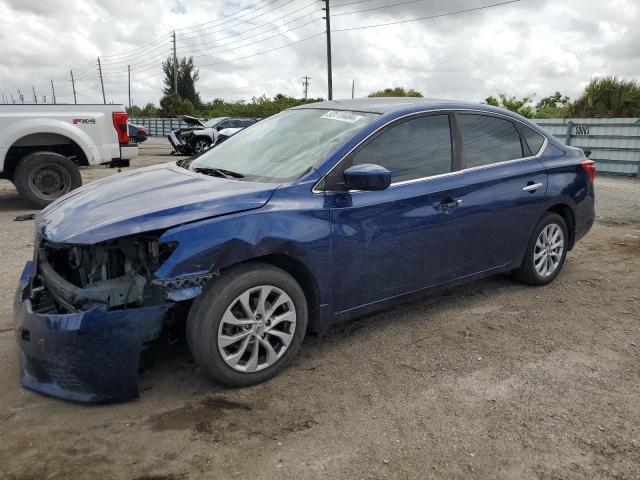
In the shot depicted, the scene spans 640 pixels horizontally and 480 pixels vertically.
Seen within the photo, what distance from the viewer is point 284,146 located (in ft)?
11.9

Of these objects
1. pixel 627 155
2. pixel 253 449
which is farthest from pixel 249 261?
pixel 627 155

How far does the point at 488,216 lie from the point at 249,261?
6.41ft

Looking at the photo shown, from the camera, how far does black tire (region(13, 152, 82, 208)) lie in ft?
25.7

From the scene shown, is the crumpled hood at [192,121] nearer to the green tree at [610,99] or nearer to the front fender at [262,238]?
the green tree at [610,99]

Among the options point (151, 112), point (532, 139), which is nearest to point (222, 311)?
point (532, 139)

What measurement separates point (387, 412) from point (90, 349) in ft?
4.94

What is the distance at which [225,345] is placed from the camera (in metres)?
2.80

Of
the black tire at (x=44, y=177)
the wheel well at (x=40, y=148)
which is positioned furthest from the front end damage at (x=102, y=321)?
the wheel well at (x=40, y=148)

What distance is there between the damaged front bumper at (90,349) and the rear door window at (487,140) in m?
2.50

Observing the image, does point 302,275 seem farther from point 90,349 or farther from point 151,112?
point 151,112

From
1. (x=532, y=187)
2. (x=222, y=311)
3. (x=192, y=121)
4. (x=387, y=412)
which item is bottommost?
(x=387, y=412)

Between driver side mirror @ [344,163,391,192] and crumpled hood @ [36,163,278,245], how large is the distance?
443 mm

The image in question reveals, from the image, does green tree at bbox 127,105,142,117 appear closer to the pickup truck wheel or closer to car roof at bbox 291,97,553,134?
the pickup truck wheel

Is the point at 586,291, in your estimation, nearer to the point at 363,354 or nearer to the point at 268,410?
the point at 363,354
